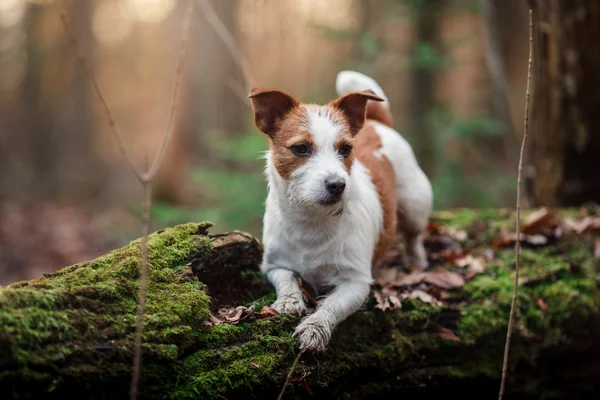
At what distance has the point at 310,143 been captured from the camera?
11.8ft

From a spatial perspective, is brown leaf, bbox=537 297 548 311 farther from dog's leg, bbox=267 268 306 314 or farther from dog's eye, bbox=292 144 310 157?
dog's eye, bbox=292 144 310 157

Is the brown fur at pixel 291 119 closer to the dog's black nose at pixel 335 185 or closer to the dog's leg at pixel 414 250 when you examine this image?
the dog's black nose at pixel 335 185

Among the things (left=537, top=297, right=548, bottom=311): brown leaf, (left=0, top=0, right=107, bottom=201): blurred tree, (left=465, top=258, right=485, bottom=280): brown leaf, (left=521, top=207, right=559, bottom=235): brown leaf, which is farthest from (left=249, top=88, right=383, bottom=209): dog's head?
(left=0, top=0, right=107, bottom=201): blurred tree

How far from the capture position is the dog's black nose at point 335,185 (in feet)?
11.1

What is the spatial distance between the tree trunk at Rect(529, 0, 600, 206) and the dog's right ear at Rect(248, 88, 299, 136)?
3813 millimetres

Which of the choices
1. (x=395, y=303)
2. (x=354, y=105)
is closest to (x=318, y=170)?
(x=354, y=105)

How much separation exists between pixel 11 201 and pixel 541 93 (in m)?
16.8

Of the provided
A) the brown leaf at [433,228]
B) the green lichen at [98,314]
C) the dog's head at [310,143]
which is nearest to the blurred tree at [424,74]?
the brown leaf at [433,228]

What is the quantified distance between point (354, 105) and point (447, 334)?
182 centimetres

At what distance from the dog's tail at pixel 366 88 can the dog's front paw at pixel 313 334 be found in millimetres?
2554

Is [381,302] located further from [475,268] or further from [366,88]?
[366,88]

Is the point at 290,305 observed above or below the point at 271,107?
below

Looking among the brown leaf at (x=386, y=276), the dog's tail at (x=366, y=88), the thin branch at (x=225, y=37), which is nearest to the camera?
the brown leaf at (x=386, y=276)

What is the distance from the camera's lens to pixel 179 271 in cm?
345
